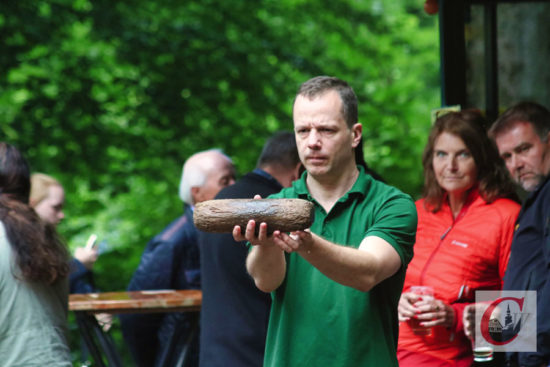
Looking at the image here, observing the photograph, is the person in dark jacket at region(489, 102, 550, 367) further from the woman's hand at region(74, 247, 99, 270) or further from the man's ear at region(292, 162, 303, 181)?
the woman's hand at region(74, 247, 99, 270)

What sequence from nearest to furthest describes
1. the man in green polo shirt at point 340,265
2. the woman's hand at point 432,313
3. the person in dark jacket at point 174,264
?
the man in green polo shirt at point 340,265 < the woman's hand at point 432,313 < the person in dark jacket at point 174,264

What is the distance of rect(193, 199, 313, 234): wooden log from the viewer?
186 cm

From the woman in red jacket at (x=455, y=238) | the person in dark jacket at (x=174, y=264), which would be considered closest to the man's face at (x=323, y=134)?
the woman in red jacket at (x=455, y=238)

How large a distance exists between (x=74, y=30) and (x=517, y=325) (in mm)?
5819

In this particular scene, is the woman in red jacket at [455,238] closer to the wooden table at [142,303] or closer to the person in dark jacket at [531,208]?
the person in dark jacket at [531,208]

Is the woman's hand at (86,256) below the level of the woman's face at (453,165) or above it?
below

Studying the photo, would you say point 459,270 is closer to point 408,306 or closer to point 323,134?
point 408,306

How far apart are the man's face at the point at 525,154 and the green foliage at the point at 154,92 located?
4504 millimetres

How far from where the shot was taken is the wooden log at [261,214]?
1.86 metres

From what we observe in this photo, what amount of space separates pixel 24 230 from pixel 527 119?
7.89 ft

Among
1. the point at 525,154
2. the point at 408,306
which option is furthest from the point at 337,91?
the point at 525,154

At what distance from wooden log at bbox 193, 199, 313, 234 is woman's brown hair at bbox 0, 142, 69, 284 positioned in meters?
1.49

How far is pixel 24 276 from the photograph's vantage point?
3.14 meters

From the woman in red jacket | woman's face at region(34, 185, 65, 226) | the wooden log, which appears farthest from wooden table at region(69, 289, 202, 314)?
the wooden log
